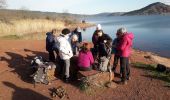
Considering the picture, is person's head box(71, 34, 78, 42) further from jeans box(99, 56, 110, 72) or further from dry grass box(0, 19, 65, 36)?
dry grass box(0, 19, 65, 36)

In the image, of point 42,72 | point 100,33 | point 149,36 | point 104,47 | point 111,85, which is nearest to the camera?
point 111,85

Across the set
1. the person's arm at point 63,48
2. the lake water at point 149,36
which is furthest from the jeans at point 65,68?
the lake water at point 149,36

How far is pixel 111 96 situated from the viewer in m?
9.10

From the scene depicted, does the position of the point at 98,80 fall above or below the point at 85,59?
below

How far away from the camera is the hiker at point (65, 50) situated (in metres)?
10.0

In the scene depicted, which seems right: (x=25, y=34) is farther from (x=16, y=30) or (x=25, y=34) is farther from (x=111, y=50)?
(x=111, y=50)

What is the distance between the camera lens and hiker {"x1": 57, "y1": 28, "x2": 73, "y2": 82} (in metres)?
10.0

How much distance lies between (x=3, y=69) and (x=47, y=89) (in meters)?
2.62

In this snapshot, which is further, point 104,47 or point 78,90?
point 104,47

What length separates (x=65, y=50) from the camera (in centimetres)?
1009

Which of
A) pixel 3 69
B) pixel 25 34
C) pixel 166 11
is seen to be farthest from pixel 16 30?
pixel 166 11

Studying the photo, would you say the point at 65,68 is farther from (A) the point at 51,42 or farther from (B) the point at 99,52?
(A) the point at 51,42

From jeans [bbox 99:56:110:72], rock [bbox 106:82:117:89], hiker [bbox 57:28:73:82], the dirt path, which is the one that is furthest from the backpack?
rock [bbox 106:82:117:89]

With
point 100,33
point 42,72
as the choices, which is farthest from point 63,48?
point 100,33
